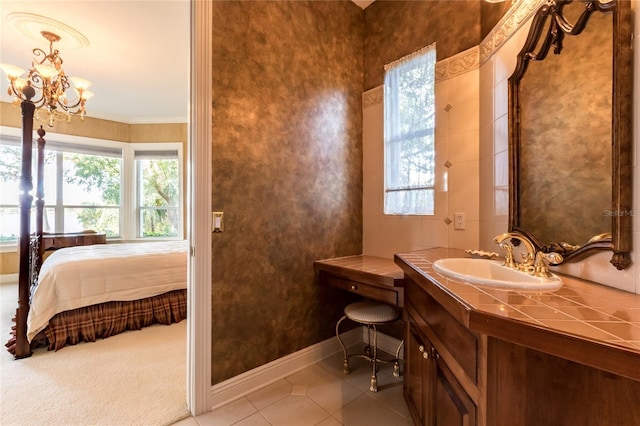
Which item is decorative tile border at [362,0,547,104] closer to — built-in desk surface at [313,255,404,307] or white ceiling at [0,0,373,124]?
white ceiling at [0,0,373,124]

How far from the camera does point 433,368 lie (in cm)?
117

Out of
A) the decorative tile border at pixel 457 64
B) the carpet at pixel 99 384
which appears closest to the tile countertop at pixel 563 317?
the decorative tile border at pixel 457 64

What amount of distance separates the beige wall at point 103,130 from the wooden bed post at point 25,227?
282cm

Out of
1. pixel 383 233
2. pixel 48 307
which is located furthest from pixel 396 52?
pixel 48 307

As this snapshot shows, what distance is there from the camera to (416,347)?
4.61 feet

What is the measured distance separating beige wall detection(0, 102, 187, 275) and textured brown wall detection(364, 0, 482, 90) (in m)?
4.02

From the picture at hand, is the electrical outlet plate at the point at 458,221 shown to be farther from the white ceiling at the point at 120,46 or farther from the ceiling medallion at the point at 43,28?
the ceiling medallion at the point at 43,28

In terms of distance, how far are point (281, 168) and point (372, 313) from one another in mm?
1184

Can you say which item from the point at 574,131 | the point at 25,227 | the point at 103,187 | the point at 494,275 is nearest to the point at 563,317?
the point at 494,275

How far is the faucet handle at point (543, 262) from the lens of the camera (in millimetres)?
1035

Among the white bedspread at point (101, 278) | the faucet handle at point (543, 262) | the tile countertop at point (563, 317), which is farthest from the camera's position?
the white bedspread at point (101, 278)

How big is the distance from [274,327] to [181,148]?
4.42 meters

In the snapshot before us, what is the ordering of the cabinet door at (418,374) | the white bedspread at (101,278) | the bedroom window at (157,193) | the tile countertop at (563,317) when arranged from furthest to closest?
the bedroom window at (157,193), the white bedspread at (101,278), the cabinet door at (418,374), the tile countertop at (563,317)

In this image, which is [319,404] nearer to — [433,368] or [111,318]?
[433,368]
